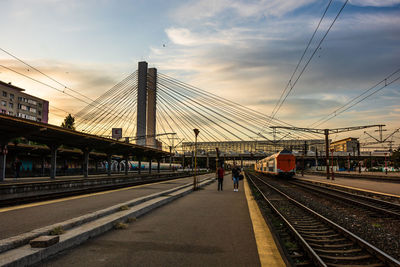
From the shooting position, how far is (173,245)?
6.04 m

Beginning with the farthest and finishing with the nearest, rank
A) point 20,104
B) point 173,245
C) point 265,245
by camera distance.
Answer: point 20,104
point 265,245
point 173,245

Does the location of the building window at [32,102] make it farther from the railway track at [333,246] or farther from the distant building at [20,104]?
the railway track at [333,246]

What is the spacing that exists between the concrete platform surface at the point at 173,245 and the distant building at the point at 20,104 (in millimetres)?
84474

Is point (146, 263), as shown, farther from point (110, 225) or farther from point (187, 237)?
point (110, 225)

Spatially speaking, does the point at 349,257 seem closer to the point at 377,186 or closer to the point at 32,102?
the point at 377,186

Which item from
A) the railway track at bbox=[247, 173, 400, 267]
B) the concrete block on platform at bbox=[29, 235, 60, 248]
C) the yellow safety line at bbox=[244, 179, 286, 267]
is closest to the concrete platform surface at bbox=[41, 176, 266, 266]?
the yellow safety line at bbox=[244, 179, 286, 267]

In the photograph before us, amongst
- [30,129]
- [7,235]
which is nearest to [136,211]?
[7,235]

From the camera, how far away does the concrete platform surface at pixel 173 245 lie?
16.7 ft

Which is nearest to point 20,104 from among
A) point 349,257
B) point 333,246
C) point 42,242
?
point 42,242

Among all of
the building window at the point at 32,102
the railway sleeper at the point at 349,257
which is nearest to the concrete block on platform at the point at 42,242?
the railway sleeper at the point at 349,257

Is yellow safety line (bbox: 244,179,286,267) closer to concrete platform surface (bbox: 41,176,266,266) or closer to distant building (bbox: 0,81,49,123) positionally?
concrete platform surface (bbox: 41,176,266,266)

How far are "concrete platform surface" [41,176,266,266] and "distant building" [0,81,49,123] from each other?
84474 millimetres

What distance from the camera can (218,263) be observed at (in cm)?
504

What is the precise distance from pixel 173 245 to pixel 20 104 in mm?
95166
